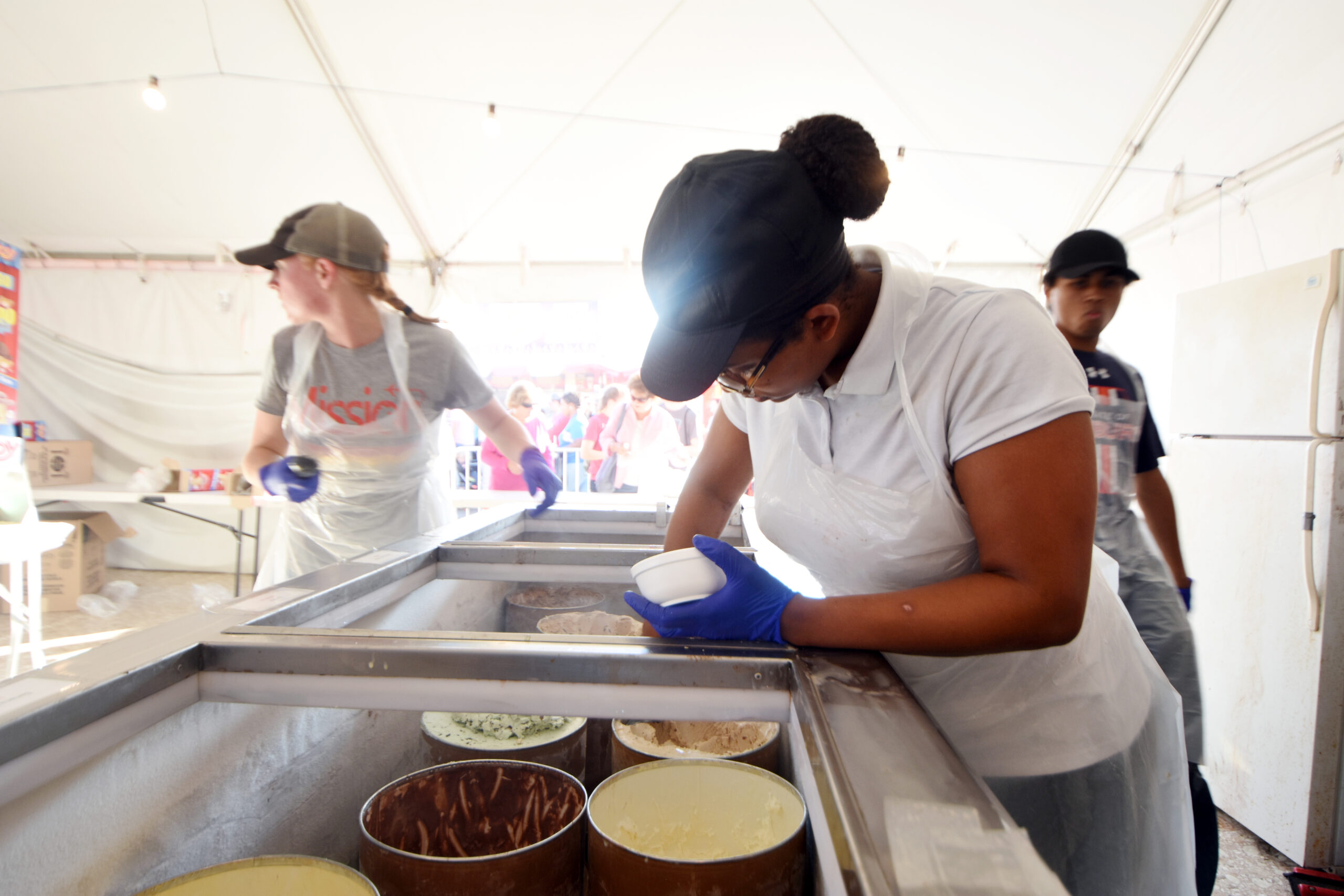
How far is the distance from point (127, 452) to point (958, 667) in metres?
6.71

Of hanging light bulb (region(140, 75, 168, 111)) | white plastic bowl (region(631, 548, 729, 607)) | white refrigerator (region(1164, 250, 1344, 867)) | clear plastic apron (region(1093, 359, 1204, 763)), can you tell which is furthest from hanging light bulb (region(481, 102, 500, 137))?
white plastic bowl (region(631, 548, 729, 607))

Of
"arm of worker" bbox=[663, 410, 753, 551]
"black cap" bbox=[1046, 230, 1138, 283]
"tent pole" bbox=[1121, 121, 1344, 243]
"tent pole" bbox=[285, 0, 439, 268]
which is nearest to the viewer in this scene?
"arm of worker" bbox=[663, 410, 753, 551]

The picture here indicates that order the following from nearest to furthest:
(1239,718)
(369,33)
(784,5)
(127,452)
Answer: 1. (1239,718)
2. (784,5)
3. (369,33)
4. (127,452)

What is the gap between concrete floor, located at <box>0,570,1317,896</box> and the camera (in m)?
2.16

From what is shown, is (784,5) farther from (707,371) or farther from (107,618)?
(107,618)

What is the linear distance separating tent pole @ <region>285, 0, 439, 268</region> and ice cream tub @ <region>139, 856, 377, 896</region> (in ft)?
12.2

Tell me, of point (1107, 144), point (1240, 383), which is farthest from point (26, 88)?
point (1240, 383)

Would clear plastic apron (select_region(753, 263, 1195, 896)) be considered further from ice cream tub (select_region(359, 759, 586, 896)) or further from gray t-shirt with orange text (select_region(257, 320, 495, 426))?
gray t-shirt with orange text (select_region(257, 320, 495, 426))

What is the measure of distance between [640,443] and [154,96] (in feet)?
11.3

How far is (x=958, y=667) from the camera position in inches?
34.9

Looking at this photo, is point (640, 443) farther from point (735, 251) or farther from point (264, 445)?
point (735, 251)

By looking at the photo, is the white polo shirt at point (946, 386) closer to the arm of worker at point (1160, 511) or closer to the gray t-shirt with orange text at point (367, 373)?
the gray t-shirt with orange text at point (367, 373)

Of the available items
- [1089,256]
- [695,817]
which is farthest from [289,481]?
[1089,256]

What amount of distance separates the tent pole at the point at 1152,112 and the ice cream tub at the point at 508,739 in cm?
350
